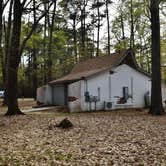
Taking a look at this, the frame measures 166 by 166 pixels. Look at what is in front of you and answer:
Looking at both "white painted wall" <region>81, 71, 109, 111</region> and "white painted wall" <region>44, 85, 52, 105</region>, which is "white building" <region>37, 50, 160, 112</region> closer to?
"white painted wall" <region>81, 71, 109, 111</region>

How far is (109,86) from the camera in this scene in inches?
961

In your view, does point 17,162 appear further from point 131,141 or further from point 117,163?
point 131,141

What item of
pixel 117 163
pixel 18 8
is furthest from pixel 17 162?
pixel 18 8

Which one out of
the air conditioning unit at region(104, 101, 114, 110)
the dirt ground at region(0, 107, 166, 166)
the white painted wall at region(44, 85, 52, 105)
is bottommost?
the dirt ground at region(0, 107, 166, 166)

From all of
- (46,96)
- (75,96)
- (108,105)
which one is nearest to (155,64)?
(108,105)

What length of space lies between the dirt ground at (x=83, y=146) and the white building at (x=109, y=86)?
10.1 m

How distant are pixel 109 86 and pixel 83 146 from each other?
1553cm

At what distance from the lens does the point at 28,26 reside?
28.0 meters

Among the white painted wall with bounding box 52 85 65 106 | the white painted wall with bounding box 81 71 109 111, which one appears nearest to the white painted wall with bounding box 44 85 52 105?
the white painted wall with bounding box 52 85 65 106

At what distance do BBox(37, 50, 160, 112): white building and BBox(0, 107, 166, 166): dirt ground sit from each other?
10135mm

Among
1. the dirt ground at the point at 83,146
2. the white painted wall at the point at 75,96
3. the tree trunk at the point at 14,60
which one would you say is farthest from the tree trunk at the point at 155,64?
the tree trunk at the point at 14,60

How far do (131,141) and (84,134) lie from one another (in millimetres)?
1977

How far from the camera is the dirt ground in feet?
24.4

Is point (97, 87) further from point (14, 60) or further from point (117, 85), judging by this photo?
point (14, 60)
